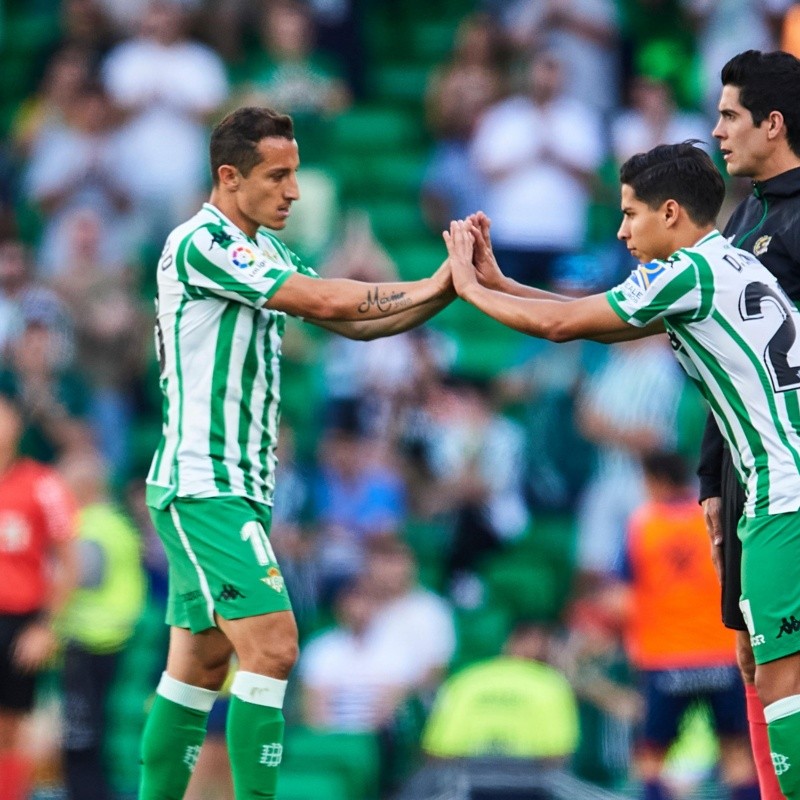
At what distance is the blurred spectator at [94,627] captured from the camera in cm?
971

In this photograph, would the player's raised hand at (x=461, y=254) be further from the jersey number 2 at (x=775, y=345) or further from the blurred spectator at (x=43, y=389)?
the blurred spectator at (x=43, y=389)

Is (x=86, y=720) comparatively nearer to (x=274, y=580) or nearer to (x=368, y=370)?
(x=368, y=370)

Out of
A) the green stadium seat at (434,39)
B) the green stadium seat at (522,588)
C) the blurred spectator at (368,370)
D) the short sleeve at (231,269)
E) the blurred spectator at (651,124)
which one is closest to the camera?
the short sleeve at (231,269)

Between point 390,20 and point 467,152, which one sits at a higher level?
point 390,20

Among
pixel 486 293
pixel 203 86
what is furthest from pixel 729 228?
pixel 203 86

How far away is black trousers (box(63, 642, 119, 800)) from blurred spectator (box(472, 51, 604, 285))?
4.34 metres

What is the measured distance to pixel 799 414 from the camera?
5445 mm

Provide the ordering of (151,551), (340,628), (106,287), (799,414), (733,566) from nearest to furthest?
(799,414)
(733,566)
(340,628)
(151,551)
(106,287)

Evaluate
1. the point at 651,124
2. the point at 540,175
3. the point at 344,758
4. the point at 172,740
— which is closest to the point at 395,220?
the point at 540,175

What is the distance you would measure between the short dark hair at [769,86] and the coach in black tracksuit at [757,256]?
0.17 m

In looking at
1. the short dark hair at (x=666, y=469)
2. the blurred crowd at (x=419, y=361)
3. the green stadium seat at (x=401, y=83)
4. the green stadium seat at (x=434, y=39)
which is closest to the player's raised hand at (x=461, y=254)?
the short dark hair at (x=666, y=469)

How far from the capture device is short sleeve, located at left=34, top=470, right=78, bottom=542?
30.7 feet

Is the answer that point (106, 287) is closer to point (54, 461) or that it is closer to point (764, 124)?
point (54, 461)

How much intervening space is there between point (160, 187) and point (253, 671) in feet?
26.6
